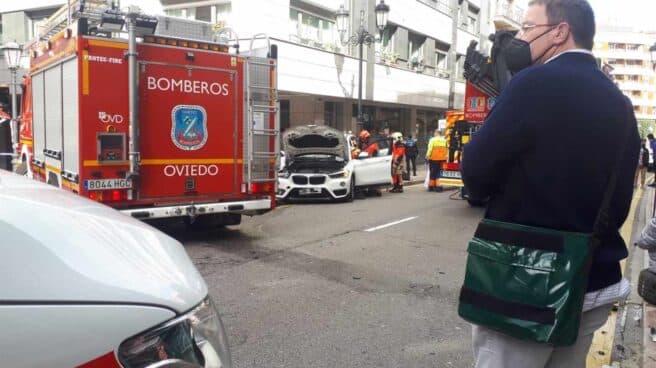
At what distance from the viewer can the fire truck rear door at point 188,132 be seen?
7613 millimetres

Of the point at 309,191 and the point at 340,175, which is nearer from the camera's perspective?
the point at 309,191

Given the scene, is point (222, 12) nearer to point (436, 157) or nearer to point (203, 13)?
point (203, 13)

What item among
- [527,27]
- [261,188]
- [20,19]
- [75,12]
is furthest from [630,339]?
[20,19]

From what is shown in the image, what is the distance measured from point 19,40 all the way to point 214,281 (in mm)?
18832

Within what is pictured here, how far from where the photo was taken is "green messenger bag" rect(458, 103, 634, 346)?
→ 70.9 inches

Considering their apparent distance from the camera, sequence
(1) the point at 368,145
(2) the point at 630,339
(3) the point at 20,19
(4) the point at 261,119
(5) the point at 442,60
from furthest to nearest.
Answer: (5) the point at 442,60 → (3) the point at 20,19 → (1) the point at 368,145 → (4) the point at 261,119 → (2) the point at 630,339

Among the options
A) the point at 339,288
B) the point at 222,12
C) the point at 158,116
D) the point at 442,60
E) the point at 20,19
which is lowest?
the point at 339,288

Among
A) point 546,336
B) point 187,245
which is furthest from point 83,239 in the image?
point 187,245

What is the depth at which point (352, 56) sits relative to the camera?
21.7 m

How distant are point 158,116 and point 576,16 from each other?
6.49 m

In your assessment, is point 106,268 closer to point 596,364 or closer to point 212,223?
point 596,364

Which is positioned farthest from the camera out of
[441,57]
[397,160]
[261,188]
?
[441,57]

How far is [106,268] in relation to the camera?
1636 millimetres

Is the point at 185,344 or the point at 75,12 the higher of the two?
the point at 75,12
